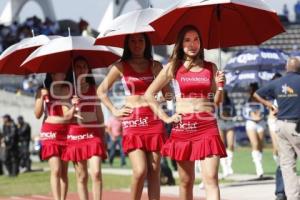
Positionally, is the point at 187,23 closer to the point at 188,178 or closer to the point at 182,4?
the point at 182,4

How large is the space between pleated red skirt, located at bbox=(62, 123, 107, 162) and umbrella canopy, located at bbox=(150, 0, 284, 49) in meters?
1.84

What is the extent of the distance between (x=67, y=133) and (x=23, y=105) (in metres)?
28.2

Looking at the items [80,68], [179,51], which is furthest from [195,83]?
[80,68]

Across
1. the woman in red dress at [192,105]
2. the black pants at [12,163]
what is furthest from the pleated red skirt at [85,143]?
the black pants at [12,163]

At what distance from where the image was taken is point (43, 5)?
68.2 metres

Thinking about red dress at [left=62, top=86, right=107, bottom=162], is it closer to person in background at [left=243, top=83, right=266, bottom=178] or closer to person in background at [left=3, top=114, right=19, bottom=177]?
person in background at [left=243, top=83, right=266, bottom=178]

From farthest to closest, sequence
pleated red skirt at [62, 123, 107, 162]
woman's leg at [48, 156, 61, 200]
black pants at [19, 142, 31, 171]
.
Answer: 1. black pants at [19, 142, 31, 171]
2. woman's leg at [48, 156, 61, 200]
3. pleated red skirt at [62, 123, 107, 162]

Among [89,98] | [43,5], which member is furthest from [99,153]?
[43,5]

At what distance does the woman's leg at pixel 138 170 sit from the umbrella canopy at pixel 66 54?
2.17 m

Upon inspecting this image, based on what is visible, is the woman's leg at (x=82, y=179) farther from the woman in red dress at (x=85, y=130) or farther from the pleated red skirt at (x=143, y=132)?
the pleated red skirt at (x=143, y=132)

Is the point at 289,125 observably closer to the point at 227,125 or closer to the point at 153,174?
the point at 153,174

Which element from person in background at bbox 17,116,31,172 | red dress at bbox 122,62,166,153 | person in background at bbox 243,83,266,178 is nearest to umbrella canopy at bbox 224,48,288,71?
person in background at bbox 243,83,266,178

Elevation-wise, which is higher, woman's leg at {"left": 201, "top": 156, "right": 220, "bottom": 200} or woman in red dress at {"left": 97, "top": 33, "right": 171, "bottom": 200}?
woman in red dress at {"left": 97, "top": 33, "right": 171, "bottom": 200}

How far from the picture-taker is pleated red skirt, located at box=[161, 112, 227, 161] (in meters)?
8.96
